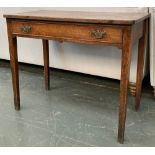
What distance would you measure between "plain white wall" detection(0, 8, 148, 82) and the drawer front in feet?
1.77

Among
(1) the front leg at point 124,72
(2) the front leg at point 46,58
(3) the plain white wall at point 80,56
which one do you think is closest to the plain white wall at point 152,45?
(3) the plain white wall at point 80,56

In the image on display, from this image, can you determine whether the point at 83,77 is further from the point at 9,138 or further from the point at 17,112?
the point at 9,138

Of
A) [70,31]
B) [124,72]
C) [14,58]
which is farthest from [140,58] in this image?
[14,58]

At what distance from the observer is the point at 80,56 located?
1.96 meters

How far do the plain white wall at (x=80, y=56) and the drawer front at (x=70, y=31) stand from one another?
54 centimetres

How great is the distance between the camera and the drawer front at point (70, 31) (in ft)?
3.70

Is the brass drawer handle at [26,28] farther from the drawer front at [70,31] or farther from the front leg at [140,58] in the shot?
the front leg at [140,58]

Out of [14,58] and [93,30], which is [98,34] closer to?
[93,30]

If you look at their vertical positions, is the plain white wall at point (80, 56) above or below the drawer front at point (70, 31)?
below

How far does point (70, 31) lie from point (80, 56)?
744 millimetres

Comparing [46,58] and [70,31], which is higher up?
[70,31]

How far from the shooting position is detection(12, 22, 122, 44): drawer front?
1.13 m

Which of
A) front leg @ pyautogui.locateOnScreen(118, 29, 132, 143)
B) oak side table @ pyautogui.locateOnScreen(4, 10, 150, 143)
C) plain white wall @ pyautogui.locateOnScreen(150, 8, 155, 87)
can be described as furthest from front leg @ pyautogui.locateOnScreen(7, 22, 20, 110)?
plain white wall @ pyautogui.locateOnScreen(150, 8, 155, 87)
